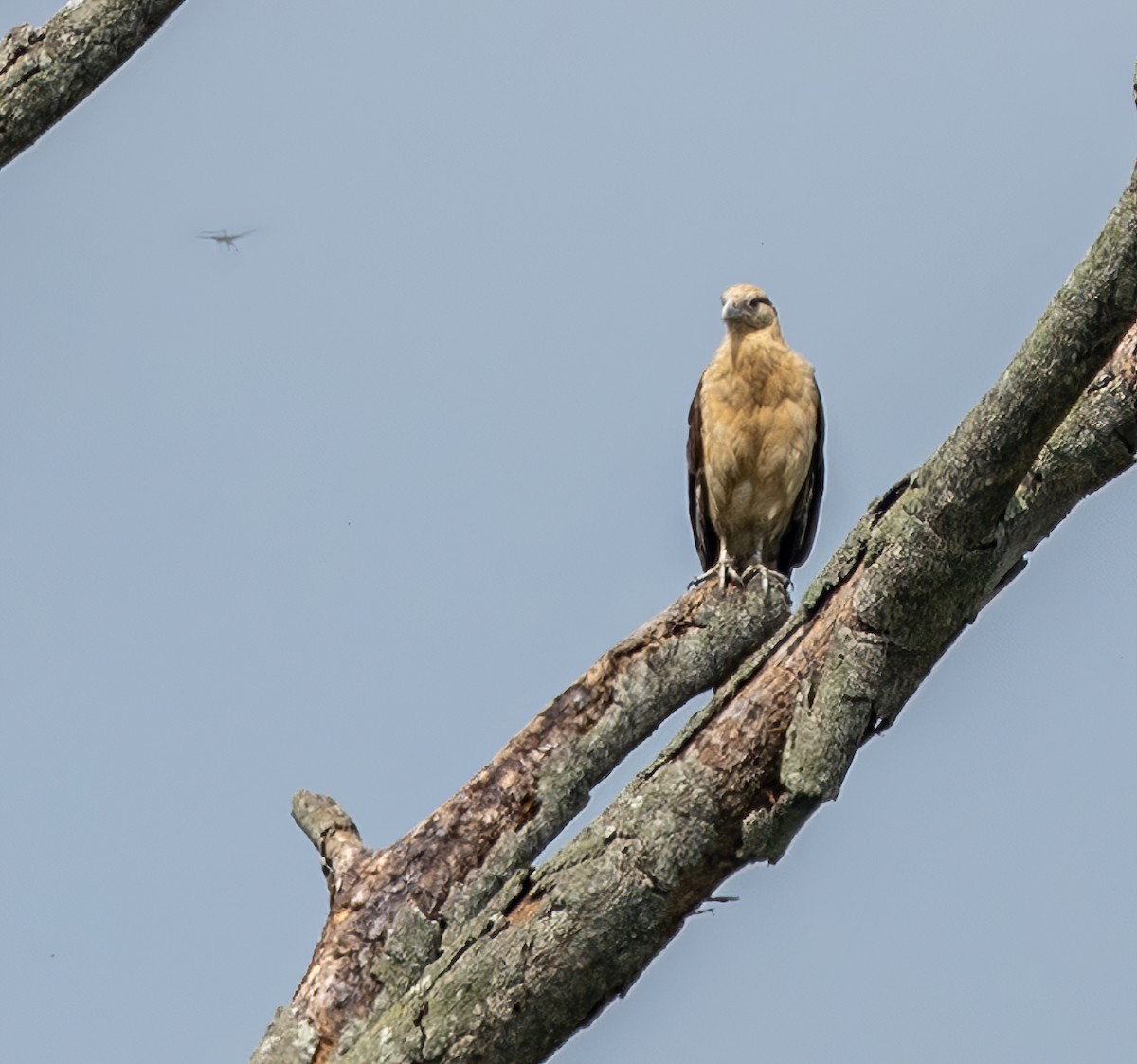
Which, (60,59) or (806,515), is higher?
(806,515)

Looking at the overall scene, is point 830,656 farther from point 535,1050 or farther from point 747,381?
point 747,381

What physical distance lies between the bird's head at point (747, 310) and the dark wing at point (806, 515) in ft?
1.84

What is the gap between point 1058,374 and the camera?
11.3 feet

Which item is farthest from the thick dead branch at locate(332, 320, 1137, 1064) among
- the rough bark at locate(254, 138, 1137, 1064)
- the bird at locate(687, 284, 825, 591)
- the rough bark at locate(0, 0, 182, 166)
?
the bird at locate(687, 284, 825, 591)

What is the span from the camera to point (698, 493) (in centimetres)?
923

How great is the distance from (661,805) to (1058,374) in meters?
1.37

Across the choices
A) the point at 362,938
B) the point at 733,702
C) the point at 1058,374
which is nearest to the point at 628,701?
the point at 362,938

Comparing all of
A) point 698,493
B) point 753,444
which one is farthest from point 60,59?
point 698,493

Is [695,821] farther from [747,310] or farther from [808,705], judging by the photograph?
[747,310]

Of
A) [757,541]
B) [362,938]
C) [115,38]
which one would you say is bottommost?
[362,938]

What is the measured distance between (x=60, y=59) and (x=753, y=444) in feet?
17.6

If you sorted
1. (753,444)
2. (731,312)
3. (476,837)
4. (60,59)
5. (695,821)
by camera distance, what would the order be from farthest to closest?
(731,312)
(753,444)
(476,837)
(60,59)
(695,821)

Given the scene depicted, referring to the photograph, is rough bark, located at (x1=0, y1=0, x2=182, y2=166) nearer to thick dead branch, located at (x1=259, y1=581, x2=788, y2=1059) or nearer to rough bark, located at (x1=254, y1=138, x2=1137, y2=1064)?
rough bark, located at (x1=254, y1=138, x2=1137, y2=1064)

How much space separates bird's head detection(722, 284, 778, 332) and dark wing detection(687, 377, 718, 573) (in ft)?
1.38
